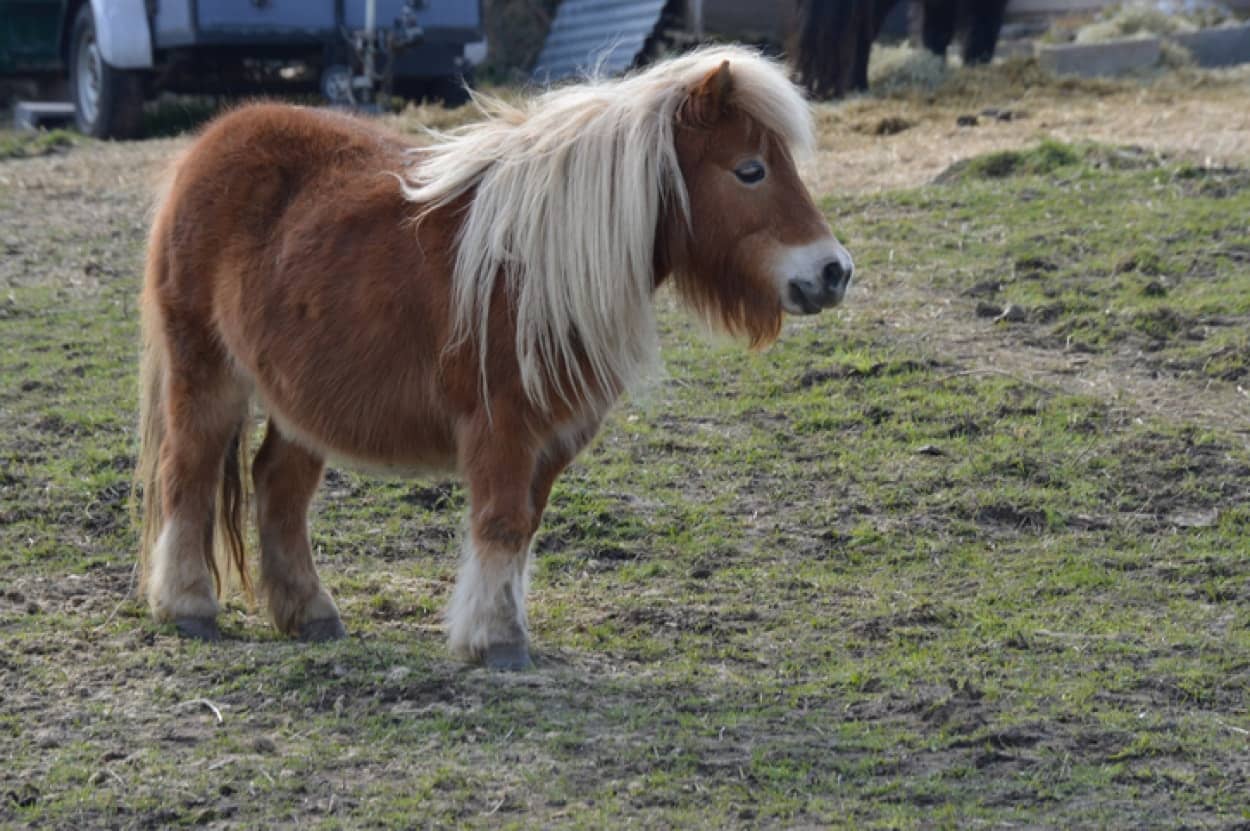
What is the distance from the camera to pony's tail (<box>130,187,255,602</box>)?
16.4 feet

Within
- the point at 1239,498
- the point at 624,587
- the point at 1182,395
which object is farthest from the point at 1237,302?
the point at 624,587

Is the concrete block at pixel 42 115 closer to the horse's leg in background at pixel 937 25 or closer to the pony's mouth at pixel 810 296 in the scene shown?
the horse's leg in background at pixel 937 25

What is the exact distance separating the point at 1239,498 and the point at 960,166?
4266 millimetres

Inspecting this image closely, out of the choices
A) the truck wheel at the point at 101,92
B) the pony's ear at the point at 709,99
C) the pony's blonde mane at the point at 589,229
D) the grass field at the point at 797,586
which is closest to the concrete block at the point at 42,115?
the truck wheel at the point at 101,92

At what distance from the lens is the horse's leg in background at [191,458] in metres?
4.82

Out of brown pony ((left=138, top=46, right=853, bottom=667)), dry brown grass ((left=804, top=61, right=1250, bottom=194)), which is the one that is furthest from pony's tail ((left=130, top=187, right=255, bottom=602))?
dry brown grass ((left=804, top=61, right=1250, bottom=194))

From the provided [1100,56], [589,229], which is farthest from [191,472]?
[1100,56]

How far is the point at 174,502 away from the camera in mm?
4867

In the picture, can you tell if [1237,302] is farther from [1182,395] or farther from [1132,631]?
[1132,631]

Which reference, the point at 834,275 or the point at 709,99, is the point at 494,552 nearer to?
the point at 834,275

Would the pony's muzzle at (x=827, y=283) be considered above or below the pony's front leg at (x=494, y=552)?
above

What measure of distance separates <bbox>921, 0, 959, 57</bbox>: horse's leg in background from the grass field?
5490 mm

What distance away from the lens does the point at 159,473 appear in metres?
4.96

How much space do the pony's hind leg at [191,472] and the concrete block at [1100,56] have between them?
9.97 metres
